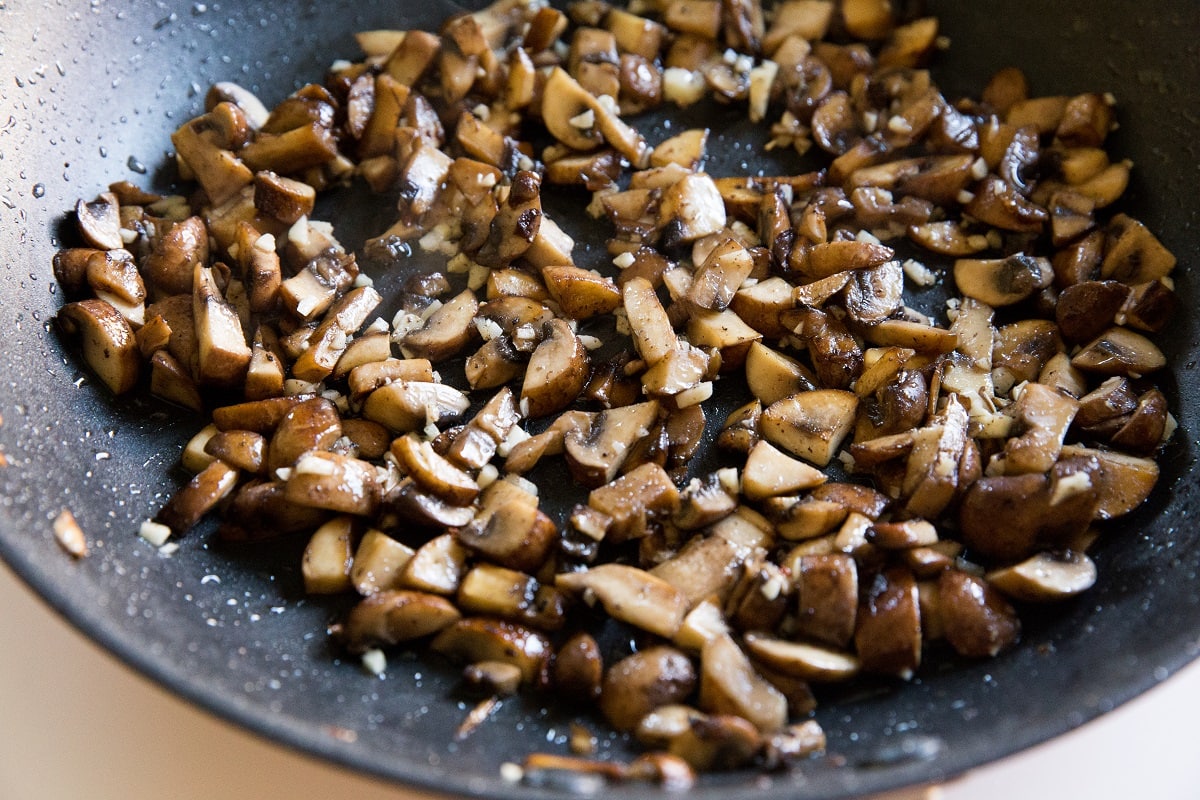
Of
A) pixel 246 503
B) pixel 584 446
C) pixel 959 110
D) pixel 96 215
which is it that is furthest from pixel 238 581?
pixel 959 110

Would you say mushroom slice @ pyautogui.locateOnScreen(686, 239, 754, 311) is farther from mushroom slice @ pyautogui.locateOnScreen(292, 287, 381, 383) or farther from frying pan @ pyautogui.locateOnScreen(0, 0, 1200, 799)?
mushroom slice @ pyautogui.locateOnScreen(292, 287, 381, 383)

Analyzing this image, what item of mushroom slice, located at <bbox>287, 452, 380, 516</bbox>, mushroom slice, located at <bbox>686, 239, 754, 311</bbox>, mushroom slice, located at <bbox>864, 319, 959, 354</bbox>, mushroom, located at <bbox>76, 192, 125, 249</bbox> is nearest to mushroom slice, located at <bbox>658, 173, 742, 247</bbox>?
mushroom slice, located at <bbox>686, 239, 754, 311</bbox>

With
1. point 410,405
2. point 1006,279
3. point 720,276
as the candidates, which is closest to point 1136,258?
point 1006,279

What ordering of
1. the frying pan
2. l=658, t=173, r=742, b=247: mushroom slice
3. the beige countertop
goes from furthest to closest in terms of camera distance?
l=658, t=173, r=742, b=247: mushroom slice → the beige countertop → the frying pan

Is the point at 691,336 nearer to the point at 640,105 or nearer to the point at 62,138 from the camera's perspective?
the point at 640,105

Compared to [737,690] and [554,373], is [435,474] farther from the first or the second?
[737,690]
